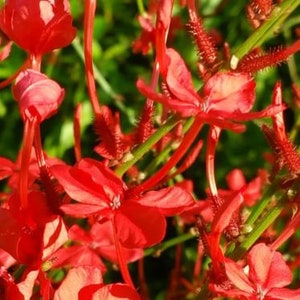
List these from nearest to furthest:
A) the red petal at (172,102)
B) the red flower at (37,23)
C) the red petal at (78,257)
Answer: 1. the red petal at (172,102)
2. the red flower at (37,23)
3. the red petal at (78,257)

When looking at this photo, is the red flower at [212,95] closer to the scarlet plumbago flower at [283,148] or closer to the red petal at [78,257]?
the scarlet plumbago flower at [283,148]

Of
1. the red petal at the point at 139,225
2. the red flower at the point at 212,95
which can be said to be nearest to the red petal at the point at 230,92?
the red flower at the point at 212,95

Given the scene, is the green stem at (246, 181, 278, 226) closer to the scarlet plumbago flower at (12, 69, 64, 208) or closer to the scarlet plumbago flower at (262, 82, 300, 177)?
the scarlet plumbago flower at (262, 82, 300, 177)

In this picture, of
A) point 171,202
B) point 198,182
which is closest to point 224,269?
point 171,202

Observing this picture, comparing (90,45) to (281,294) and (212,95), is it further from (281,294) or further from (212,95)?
(281,294)

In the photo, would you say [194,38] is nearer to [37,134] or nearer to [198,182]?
[37,134]
